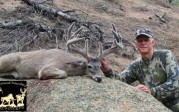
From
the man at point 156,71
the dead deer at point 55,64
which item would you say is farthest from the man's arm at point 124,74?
the dead deer at point 55,64

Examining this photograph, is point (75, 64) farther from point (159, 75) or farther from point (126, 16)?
point (126, 16)

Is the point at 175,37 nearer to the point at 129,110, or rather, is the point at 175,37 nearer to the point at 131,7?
the point at 131,7

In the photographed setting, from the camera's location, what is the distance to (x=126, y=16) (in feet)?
56.4

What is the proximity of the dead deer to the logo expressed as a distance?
642 mm

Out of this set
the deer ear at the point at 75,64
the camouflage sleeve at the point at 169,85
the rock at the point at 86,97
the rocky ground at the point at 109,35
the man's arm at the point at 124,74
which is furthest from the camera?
the man's arm at the point at 124,74

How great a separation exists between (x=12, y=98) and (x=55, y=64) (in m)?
1.24

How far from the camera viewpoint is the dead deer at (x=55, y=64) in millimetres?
7594

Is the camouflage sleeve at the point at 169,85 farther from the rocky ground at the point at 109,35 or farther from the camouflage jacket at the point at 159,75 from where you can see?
the rocky ground at the point at 109,35

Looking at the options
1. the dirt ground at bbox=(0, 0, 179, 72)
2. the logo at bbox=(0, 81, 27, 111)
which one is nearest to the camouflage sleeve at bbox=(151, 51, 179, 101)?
the logo at bbox=(0, 81, 27, 111)

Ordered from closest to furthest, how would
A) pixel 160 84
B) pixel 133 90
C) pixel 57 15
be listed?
pixel 133 90
pixel 160 84
pixel 57 15

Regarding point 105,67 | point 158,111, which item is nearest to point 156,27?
point 105,67

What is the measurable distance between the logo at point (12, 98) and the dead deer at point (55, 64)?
25.3 inches

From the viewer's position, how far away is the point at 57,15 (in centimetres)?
1256

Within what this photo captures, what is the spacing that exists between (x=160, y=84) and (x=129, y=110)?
4.68 ft
